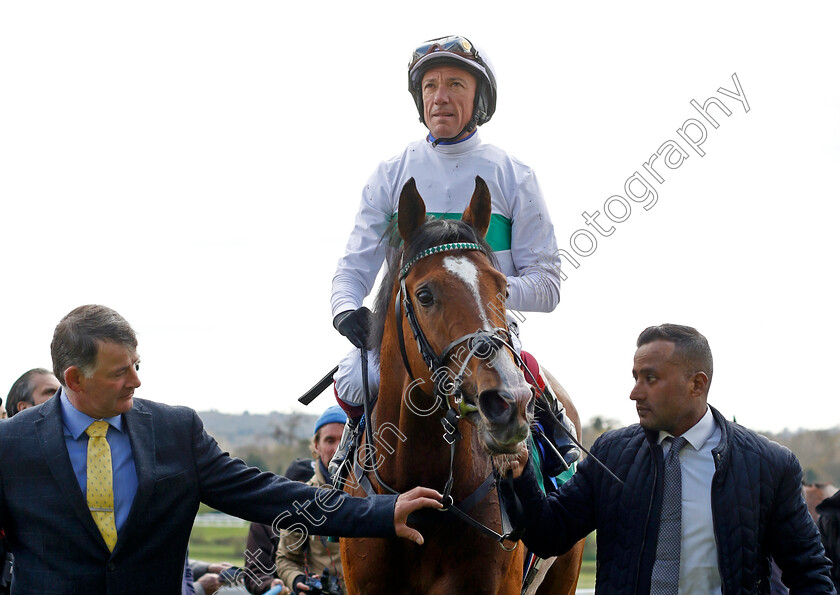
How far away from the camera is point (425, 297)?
11.0 ft

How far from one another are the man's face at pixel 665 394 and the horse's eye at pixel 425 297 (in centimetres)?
92

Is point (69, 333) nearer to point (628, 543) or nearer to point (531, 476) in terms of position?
point (531, 476)

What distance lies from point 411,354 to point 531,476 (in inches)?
29.2

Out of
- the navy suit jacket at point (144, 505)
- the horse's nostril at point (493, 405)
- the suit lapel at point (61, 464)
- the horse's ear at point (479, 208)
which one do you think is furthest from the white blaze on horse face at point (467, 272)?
the suit lapel at point (61, 464)

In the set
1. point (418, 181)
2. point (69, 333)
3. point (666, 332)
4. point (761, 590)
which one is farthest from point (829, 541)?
point (69, 333)

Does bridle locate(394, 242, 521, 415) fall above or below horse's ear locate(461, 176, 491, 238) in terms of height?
below

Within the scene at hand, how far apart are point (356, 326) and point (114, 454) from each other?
126cm

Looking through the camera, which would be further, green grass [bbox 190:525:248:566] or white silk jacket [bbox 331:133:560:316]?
green grass [bbox 190:525:248:566]

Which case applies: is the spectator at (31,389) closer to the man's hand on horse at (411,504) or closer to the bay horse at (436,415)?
the bay horse at (436,415)

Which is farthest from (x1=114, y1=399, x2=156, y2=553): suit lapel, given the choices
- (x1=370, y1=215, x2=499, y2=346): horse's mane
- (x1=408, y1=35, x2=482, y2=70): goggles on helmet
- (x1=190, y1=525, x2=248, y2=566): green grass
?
(x1=190, y1=525, x2=248, y2=566): green grass

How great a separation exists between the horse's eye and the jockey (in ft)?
2.69

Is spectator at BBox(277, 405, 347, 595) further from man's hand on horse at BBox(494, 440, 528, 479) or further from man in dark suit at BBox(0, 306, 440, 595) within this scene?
man's hand on horse at BBox(494, 440, 528, 479)

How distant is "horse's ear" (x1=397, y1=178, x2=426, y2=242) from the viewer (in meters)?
3.67

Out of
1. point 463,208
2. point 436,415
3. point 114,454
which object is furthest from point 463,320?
point 114,454
